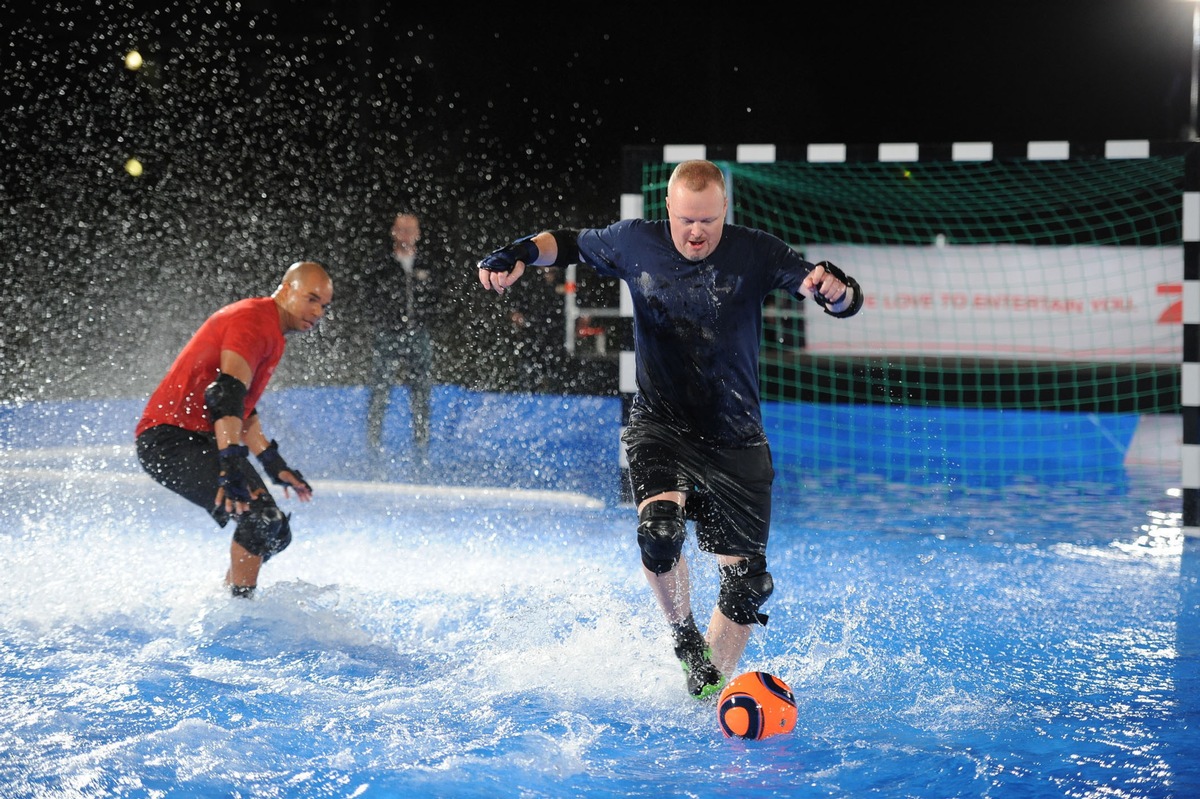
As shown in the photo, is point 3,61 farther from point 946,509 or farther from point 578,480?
point 946,509

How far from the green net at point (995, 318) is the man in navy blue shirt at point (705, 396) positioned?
26.6ft

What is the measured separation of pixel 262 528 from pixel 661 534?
6.39ft

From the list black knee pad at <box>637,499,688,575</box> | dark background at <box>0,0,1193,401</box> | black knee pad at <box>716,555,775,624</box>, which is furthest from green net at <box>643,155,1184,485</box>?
black knee pad at <box>637,499,688,575</box>

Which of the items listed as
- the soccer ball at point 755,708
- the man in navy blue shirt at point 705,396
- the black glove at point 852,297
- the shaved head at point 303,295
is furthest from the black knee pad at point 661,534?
the shaved head at point 303,295

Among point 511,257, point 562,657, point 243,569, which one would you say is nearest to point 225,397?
point 243,569

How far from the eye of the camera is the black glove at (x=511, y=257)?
3.95 meters

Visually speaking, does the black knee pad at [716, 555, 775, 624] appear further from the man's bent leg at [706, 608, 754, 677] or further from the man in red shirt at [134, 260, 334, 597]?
the man in red shirt at [134, 260, 334, 597]

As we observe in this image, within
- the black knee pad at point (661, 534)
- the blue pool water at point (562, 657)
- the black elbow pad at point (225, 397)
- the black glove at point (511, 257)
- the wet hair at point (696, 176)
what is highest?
the wet hair at point (696, 176)

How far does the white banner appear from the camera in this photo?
1360cm

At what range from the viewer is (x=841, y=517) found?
24.8 feet

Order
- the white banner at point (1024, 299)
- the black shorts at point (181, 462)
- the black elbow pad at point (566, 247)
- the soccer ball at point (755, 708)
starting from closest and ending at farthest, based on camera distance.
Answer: the soccer ball at point (755, 708)
the black elbow pad at point (566, 247)
the black shorts at point (181, 462)
the white banner at point (1024, 299)

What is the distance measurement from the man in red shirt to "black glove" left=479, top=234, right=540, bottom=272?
1.17m

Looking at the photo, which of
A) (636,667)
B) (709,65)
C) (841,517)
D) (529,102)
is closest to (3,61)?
(529,102)

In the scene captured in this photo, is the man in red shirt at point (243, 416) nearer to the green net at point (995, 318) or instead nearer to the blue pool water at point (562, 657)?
the blue pool water at point (562, 657)
